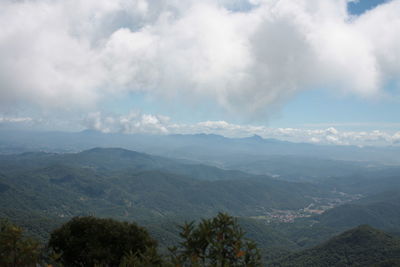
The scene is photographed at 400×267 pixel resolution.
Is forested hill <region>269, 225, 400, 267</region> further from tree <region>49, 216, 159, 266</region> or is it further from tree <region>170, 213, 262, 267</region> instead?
tree <region>170, 213, 262, 267</region>

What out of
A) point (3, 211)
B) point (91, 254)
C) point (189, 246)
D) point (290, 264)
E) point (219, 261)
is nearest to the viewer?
point (219, 261)

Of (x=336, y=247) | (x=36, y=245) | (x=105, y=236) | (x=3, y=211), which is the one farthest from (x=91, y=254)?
(x=3, y=211)

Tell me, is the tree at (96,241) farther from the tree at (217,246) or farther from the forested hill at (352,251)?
the forested hill at (352,251)

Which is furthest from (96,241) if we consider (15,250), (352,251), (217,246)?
(352,251)

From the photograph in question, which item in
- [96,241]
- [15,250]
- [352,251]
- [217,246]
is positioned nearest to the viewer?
[217,246]

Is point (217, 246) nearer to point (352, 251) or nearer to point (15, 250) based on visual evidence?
point (15, 250)

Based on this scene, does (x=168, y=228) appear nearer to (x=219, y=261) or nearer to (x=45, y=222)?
(x=45, y=222)
